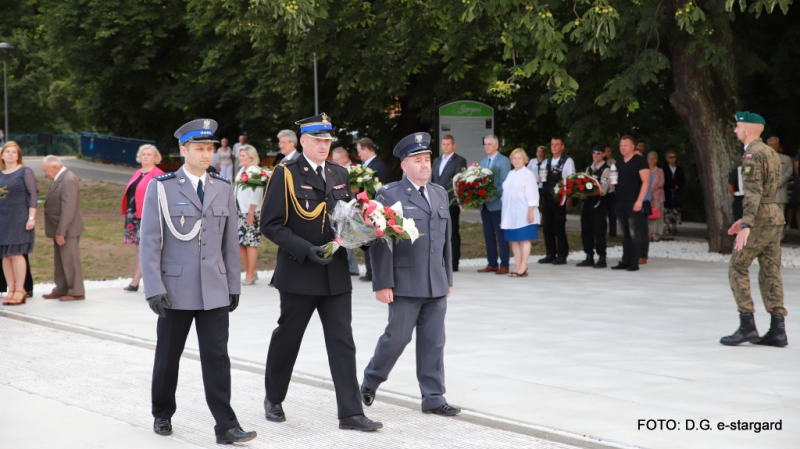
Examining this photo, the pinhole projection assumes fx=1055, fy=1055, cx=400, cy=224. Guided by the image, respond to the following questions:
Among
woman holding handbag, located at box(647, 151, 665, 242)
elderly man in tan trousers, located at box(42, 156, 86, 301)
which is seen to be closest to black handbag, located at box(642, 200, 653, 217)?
woman holding handbag, located at box(647, 151, 665, 242)

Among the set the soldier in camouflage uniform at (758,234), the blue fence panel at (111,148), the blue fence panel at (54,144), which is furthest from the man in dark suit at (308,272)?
the blue fence panel at (54,144)

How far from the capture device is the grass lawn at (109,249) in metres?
17.3

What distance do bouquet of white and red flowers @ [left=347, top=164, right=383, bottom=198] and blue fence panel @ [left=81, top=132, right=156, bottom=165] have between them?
31724mm

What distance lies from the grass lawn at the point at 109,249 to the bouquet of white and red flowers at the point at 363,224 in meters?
10.5

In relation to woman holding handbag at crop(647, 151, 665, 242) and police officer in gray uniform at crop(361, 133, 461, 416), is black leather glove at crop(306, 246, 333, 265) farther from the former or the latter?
woman holding handbag at crop(647, 151, 665, 242)

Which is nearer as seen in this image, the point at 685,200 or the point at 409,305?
the point at 409,305

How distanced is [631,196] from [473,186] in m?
2.47

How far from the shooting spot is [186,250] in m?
6.64

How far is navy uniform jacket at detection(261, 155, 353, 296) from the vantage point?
6879 mm

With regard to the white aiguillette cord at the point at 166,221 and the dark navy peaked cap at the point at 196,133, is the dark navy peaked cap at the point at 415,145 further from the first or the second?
the white aiguillette cord at the point at 166,221

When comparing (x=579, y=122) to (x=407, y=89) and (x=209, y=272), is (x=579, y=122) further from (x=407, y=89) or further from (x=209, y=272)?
(x=209, y=272)

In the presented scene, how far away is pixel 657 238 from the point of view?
21.4 metres

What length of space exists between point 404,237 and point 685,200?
21.3 metres

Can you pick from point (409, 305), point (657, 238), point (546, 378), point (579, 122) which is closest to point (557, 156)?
point (579, 122)
